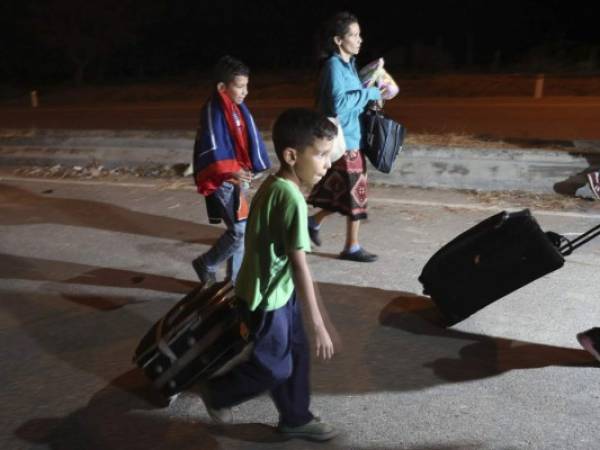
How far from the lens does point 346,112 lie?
5.08 metres

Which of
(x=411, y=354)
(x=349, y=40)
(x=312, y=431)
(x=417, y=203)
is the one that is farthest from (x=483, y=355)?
(x=417, y=203)

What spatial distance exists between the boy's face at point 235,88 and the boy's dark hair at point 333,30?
0.87 m

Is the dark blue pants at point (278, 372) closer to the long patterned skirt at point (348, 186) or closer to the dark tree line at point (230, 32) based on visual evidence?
the long patterned skirt at point (348, 186)

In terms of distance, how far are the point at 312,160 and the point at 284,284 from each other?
539mm

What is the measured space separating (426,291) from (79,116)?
17474mm

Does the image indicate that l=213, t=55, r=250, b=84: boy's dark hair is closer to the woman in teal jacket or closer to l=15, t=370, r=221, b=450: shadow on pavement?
the woman in teal jacket

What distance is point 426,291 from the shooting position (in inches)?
165

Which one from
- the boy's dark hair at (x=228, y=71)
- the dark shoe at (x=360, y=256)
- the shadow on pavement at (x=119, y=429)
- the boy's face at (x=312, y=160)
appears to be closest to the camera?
the boy's face at (x=312, y=160)

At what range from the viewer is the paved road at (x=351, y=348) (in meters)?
3.30

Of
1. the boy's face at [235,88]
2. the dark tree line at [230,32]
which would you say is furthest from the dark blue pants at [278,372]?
the dark tree line at [230,32]

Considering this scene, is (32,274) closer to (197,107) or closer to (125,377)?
(125,377)

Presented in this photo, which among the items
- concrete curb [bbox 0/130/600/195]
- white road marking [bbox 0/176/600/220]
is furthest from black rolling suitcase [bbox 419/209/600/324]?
concrete curb [bbox 0/130/600/195]

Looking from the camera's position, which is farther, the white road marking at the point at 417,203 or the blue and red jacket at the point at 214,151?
the white road marking at the point at 417,203

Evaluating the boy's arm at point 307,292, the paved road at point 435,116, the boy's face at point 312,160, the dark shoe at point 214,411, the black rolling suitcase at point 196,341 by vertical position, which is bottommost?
the paved road at point 435,116
